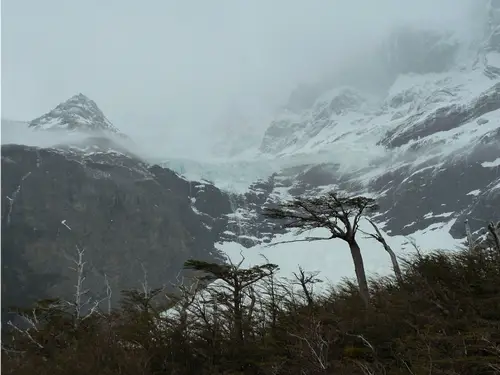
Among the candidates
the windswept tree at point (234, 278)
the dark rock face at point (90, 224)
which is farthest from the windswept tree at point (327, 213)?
the dark rock face at point (90, 224)

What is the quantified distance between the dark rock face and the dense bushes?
114574 millimetres

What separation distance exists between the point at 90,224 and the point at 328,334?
155 metres

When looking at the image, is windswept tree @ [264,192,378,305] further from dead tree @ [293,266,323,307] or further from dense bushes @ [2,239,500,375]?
dense bushes @ [2,239,500,375]

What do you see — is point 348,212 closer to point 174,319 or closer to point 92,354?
point 174,319

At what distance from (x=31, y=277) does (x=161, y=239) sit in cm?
4743

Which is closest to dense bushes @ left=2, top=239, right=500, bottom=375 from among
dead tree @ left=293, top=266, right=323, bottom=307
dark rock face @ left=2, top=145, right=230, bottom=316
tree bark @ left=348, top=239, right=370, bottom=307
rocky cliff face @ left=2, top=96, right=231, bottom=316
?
tree bark @ left=348, top=239, right=370, bottom=307

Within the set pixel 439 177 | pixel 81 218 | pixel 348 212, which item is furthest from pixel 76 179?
pixel 348 212

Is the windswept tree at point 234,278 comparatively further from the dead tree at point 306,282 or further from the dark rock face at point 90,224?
the dark rock face at point 90,224

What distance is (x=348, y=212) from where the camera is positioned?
538 inches

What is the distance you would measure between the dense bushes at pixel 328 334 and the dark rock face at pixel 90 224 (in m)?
115

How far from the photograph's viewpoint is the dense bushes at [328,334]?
4484 mm

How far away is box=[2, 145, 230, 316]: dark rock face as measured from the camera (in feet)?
417

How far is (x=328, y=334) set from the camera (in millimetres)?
5289

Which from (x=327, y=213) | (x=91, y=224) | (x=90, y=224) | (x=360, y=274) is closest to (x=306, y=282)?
(x=360, y=274)
